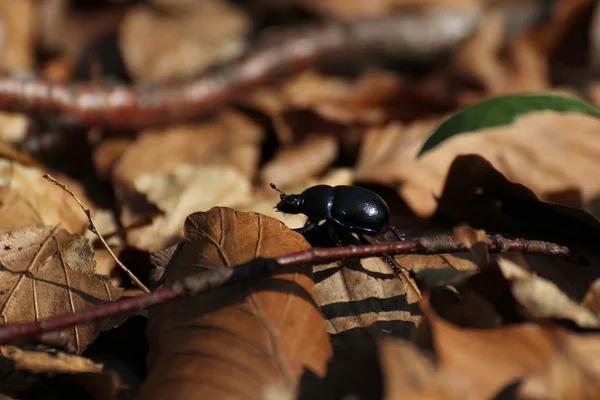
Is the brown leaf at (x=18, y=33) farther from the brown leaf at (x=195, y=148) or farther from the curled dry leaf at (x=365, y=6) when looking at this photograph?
the curled dry leaf at (x=365, y=6)

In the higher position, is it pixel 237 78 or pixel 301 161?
pixel 237 78

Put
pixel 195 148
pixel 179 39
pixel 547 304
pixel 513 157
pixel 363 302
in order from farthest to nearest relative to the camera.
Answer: pixel 179 39
pixel 195 148
pixel 513 157
pixel 363 302
pixel 547 304

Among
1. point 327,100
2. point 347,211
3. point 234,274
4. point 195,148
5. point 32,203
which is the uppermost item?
point 234,274

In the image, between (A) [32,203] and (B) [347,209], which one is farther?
(A) [32,203]

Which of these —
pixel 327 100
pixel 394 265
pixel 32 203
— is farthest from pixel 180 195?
pixel 327 100

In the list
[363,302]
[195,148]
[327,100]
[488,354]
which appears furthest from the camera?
[327,100]

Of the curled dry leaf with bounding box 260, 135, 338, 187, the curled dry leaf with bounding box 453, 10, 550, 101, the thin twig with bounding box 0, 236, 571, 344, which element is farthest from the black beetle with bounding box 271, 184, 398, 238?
the curled dry leaf with bounding box 453, 10, 550, 101

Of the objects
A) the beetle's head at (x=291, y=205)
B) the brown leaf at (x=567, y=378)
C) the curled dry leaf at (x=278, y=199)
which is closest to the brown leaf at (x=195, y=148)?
the curled dry leaf at (x=278, y=199)

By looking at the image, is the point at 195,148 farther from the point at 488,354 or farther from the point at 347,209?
the point at 488,354

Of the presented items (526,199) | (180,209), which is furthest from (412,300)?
(180,209)
